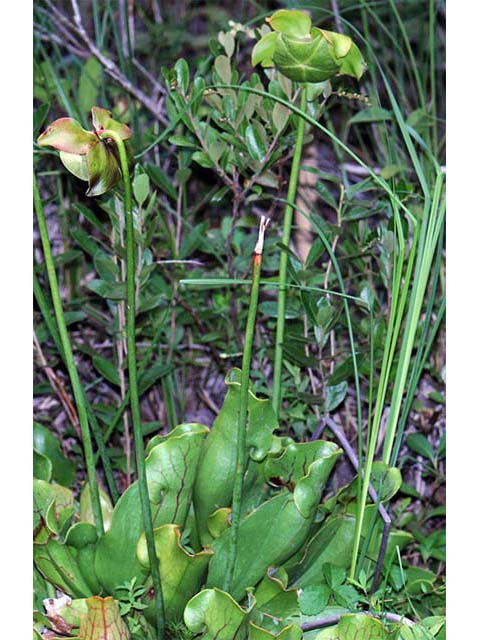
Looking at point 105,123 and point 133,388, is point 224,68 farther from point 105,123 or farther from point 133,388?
point 133,388

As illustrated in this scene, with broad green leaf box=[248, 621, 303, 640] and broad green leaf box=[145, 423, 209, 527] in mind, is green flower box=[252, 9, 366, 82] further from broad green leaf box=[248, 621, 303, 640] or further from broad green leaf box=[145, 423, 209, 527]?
broad green leaf box=[248, 621, 303, 640]

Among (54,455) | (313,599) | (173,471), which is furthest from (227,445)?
(54,455)

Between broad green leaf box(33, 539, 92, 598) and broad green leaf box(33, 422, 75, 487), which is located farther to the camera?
broad green leaf box(33, 422, 75, 487)

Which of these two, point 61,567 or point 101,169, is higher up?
point 101,169

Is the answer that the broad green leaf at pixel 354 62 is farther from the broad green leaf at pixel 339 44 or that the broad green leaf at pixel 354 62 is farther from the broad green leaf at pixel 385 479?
the broad green leaf at pixel 385 479

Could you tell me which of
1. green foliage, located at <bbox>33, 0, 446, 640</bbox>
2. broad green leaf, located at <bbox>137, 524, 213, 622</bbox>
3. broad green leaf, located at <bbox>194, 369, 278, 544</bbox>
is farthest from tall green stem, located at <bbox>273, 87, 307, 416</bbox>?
broad green leaf, located at <bbox>137, 524, 213, 622</bbox>
